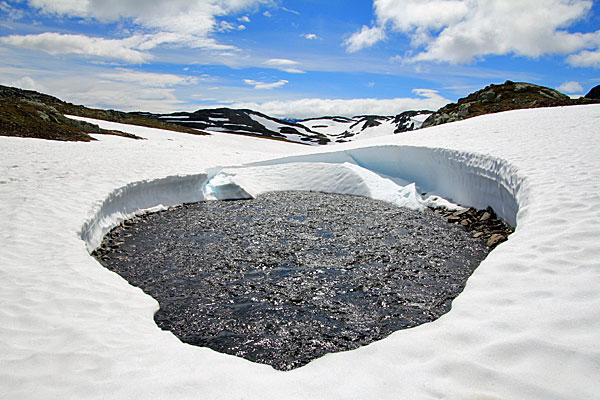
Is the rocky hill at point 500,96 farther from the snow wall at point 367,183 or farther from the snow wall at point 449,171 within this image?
the snow wall at point 367,183

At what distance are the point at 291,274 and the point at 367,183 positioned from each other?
10.2 meters

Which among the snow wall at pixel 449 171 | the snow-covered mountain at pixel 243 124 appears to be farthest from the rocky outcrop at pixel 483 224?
the snow-covered mountain at pixel 243 124

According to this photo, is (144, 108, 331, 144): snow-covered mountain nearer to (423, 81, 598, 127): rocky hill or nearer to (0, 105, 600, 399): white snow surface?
(423, 81, 598, 127): rocky hill

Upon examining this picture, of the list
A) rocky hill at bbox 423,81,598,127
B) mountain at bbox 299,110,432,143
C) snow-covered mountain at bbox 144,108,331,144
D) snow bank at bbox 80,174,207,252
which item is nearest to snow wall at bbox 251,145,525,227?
snow bank at bbox 80,174,207,252

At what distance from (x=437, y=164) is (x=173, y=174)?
1093cm

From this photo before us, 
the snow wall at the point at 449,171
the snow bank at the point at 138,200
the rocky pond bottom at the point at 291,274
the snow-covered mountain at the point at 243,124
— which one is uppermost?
the snow-covered mountain at the point at 243,124

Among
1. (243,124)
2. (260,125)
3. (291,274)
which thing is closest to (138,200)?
(291,274)

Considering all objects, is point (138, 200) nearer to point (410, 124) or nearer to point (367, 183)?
point (367, 183)

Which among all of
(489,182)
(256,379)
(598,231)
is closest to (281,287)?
(256,379)

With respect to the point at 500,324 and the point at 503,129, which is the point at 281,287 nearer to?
the point at 500,324

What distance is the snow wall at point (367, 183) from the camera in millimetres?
9604

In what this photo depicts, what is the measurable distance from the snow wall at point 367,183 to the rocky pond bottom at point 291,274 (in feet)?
2.39

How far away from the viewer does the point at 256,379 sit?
3.18 meters

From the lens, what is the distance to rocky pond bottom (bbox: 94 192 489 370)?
5.25 m
